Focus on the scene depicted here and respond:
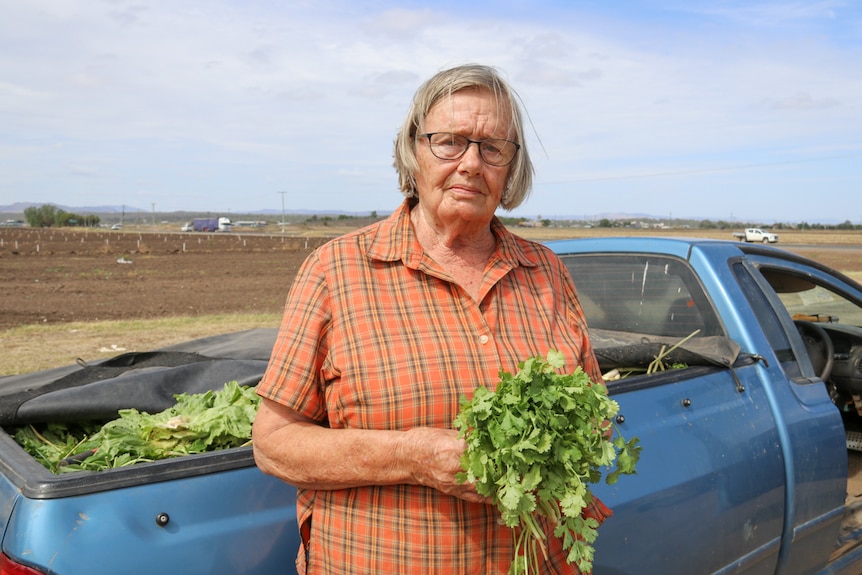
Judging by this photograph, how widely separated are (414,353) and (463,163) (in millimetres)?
574

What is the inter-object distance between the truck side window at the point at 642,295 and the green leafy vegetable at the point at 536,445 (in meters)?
2.01

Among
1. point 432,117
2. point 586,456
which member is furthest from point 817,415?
point 432,117

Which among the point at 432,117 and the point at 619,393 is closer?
the point at 432,117

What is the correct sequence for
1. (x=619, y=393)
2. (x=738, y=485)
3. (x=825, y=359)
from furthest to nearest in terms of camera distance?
(x=825, y=359) → (x=738, y=485) → (x=619, y=393)

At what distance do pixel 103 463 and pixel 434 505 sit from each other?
1.01 metres

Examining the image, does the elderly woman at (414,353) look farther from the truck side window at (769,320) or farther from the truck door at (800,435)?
the truck side window at (769,320)

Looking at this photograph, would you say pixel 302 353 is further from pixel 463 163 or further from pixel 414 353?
pixel 463 163

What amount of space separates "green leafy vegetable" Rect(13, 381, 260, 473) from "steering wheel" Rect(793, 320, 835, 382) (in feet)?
11.0

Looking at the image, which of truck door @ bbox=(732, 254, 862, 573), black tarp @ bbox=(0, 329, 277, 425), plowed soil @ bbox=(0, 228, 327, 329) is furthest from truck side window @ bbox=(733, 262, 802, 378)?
plowed soil @ bbox=(0, 228, 327, 329)

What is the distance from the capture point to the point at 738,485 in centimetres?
314

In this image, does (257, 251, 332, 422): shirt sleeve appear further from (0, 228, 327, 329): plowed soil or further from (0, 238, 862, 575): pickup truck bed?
(0, 228, 327, 329): plowed soil

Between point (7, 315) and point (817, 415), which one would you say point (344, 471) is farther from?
point (7, 315)

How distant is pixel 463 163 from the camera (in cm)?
225

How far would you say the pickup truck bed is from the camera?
1885 millimetres
